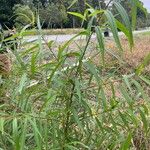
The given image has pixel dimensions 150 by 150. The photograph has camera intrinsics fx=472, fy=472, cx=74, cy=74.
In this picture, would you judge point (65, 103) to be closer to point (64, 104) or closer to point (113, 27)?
point (64, 104)

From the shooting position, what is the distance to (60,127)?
1862 mm

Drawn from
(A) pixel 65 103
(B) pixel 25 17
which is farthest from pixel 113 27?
(B) pixel 25 17

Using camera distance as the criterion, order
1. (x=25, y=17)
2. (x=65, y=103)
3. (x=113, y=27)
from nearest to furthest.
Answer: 1. (x=113, y=27)
2. (x=65, y=103)
3. (x=25, y=17)

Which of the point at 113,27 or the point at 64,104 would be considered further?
the point at 64,104

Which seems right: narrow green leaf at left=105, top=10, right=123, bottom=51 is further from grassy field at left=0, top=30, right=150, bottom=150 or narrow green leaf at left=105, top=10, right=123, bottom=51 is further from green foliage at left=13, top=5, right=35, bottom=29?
green foliage at left=13, top=5, right=35, bottom=29

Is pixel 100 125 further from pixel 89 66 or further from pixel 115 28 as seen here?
Answer: pixel 115 28

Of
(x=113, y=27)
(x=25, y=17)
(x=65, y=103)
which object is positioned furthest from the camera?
(x=25, y=17)

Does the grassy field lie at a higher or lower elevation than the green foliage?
lower

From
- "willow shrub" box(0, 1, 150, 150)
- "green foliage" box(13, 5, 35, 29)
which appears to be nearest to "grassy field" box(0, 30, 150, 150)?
"willow shrub" box(0, 1, 150, 150)

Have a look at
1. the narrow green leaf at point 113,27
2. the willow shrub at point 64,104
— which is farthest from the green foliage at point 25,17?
the narrow green leaf at point 113,27

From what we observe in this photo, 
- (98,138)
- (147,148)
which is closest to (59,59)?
(98,138)

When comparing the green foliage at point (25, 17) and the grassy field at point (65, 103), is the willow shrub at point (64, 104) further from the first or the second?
the green foliage at point (25, 17)

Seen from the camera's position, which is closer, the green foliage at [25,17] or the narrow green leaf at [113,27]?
the narrow green leaf at [113,27]

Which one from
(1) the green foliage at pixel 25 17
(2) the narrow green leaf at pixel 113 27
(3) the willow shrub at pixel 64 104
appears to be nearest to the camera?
(2) the narrow green leaf at pixel 113 27
